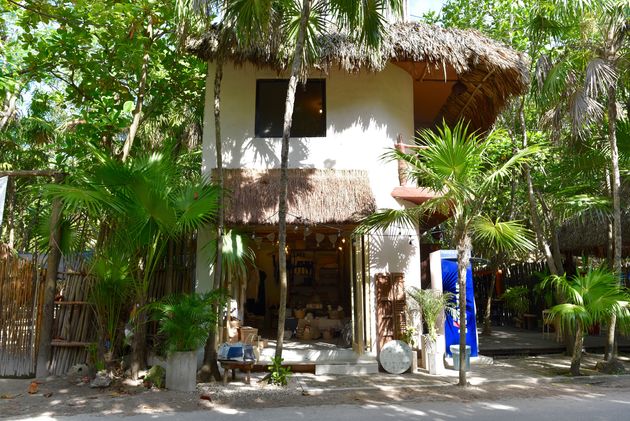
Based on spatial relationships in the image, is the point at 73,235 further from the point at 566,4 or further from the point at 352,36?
the point at 566,4

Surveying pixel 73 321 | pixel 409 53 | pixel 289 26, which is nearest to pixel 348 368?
pixel 73 321

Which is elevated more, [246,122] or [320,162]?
[246,122]

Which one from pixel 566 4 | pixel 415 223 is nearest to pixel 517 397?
pixel 415 223

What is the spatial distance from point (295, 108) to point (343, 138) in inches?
46.2

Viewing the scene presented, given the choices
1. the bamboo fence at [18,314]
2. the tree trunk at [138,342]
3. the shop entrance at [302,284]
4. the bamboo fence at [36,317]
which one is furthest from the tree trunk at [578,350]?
the bamboo fence at [18,314]

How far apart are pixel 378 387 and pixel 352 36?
5966 millimetres

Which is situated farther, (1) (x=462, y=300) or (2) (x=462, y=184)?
(1) (x=462, y=300)

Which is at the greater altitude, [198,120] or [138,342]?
[198,120]

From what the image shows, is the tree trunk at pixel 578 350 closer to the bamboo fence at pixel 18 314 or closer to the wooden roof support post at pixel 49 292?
the wooden roof support post at pixel 49 292

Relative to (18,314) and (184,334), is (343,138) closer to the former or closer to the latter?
(184,334)

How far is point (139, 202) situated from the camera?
259 inches

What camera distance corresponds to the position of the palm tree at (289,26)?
7.13 meters

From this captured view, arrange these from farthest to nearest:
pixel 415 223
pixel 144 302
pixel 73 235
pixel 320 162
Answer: pixel 320 162
pixel 415 223
pixel 73 235
pixel 144 302

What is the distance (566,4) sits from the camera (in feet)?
27.5
